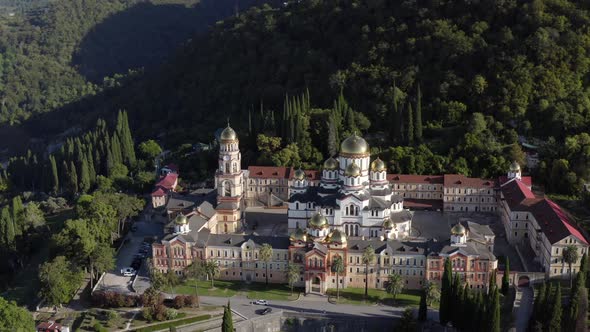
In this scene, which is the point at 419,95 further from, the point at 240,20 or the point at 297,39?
the point at 240,20

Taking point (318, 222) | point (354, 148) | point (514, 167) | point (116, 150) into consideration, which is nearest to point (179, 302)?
point (318, 222)

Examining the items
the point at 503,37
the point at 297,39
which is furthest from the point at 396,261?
the point at 297,39

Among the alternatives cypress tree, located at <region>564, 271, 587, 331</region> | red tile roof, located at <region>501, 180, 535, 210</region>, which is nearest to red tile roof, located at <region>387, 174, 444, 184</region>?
red tile roof, located at <region>501, 180, 535, 210</region>

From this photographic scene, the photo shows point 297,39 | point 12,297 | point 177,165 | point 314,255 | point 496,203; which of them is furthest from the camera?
point 297,39

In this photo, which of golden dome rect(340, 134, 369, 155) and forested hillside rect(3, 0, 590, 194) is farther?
forested hillside rect(3, 0, 590, 194)

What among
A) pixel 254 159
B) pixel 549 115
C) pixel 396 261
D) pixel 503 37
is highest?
pixel 503 37

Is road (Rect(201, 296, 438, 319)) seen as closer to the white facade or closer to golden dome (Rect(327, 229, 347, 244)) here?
golden dome (Rect(327, 229, 347, 244))
